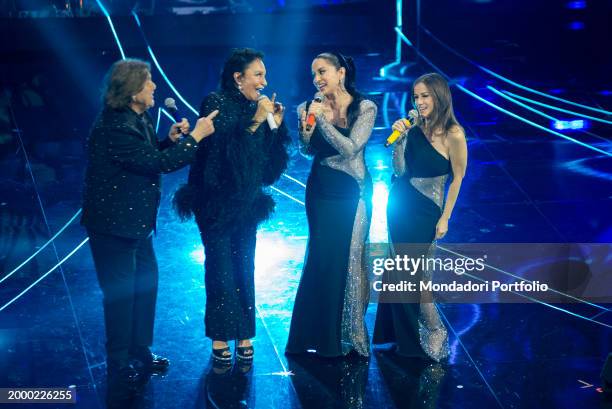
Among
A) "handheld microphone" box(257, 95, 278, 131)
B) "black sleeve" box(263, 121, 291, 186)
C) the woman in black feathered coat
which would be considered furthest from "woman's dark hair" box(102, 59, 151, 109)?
"black sleeve" box(263, 121, 291, 186)

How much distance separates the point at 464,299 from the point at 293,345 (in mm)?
1243

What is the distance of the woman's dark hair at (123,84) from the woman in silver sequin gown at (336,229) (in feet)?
2.62

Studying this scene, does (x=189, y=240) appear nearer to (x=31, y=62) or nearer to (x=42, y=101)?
(x=42, y=101)

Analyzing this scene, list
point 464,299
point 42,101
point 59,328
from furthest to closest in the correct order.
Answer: point 42,101
point 464,299
point 59,328

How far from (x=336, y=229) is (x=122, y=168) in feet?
3.61

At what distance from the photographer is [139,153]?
158 inches

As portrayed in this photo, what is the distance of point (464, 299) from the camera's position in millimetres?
5234

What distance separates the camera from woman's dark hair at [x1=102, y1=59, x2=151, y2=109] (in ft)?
13.3

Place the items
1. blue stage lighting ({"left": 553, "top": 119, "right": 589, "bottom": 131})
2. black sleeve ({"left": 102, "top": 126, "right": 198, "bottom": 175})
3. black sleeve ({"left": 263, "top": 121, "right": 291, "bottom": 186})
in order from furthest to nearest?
1. blue stage lighting ({"left": 553, "top": 119, "right": 589, "bottom": 131})
2. black sleeve ({"left": 263, "top": 121, "right": 291, "bottom": 186})
3. black sleeve ({"left": 102, "top": 126, "right": 198, "bottom": 175})

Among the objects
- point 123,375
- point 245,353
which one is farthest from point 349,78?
point 123,375

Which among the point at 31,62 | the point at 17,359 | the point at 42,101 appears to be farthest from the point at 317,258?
the point at 31,62

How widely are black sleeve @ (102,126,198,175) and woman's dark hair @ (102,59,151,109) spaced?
0.14 metres

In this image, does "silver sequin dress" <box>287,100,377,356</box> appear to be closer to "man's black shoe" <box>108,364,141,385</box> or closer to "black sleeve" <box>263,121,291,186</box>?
"black sleeve" <box>263,121,291,186</box>

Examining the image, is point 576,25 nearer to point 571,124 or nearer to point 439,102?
point 571,124
